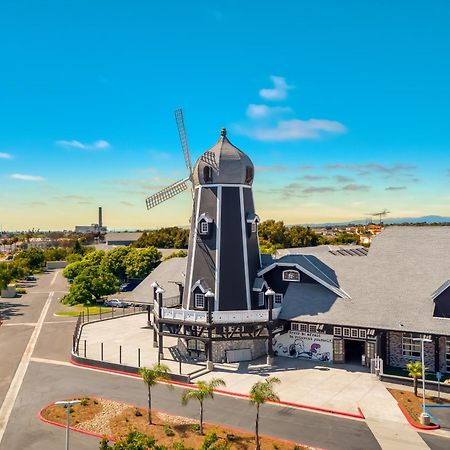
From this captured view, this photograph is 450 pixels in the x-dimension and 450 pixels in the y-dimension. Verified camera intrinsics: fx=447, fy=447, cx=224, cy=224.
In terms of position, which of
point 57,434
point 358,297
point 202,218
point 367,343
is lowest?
point 57,434

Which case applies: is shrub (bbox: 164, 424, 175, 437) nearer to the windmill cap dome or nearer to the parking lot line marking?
the parking lot line marking

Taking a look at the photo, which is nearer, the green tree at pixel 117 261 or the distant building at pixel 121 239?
the green tree at pixel 117 261

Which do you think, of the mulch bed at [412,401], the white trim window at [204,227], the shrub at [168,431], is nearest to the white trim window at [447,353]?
the mulch bed at [412,401]

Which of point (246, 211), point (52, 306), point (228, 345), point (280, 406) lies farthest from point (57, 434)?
point (52, 306)

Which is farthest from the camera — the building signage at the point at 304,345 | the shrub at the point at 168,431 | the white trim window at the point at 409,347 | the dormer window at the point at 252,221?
the dormer window at the point at 252,221

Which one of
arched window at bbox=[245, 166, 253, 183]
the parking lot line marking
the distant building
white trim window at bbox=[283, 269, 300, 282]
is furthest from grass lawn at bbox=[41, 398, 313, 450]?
the distant building

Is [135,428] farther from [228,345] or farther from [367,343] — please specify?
[367,343]

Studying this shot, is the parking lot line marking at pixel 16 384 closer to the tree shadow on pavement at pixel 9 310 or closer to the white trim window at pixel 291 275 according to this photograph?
the tree shadow on pavement at pixel 9 310
